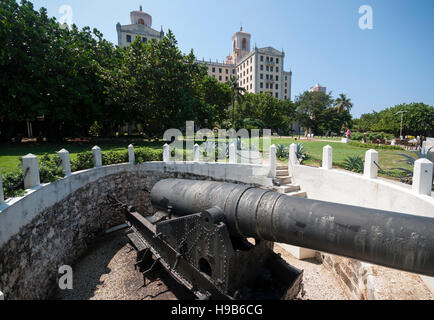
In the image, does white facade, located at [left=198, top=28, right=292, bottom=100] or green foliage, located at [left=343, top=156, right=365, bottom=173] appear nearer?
green foliage, located at [left=343, top=156, right=365, bottom=173]

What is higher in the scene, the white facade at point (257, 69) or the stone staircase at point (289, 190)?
the white facade at point (257, 69)

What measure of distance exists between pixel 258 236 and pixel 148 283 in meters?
3.94

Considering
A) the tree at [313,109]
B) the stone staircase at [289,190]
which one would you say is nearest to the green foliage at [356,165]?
the stone staircase at [289,190]

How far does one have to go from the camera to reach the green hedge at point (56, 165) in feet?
14.9

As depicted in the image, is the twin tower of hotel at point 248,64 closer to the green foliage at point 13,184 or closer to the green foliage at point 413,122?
the green foliage at point 413,122

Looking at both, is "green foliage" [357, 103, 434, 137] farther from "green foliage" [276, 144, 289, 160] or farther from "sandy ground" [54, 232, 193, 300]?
"sandy ground" [54, 232, 193, 300]

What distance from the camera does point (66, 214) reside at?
640 cm

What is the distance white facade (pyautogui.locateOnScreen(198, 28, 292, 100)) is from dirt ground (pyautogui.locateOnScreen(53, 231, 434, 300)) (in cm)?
5518

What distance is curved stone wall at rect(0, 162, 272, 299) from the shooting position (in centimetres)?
406

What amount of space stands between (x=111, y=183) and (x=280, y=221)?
8.04 meters

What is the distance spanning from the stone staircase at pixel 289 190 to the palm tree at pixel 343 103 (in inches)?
1919

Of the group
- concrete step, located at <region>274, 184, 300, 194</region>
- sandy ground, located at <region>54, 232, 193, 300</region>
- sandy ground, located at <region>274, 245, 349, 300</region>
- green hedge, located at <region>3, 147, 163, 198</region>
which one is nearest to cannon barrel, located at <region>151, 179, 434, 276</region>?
sandy ground, located at <region>54, 232, 193, 300</region>

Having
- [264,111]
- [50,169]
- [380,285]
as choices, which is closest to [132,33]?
[264,111]
